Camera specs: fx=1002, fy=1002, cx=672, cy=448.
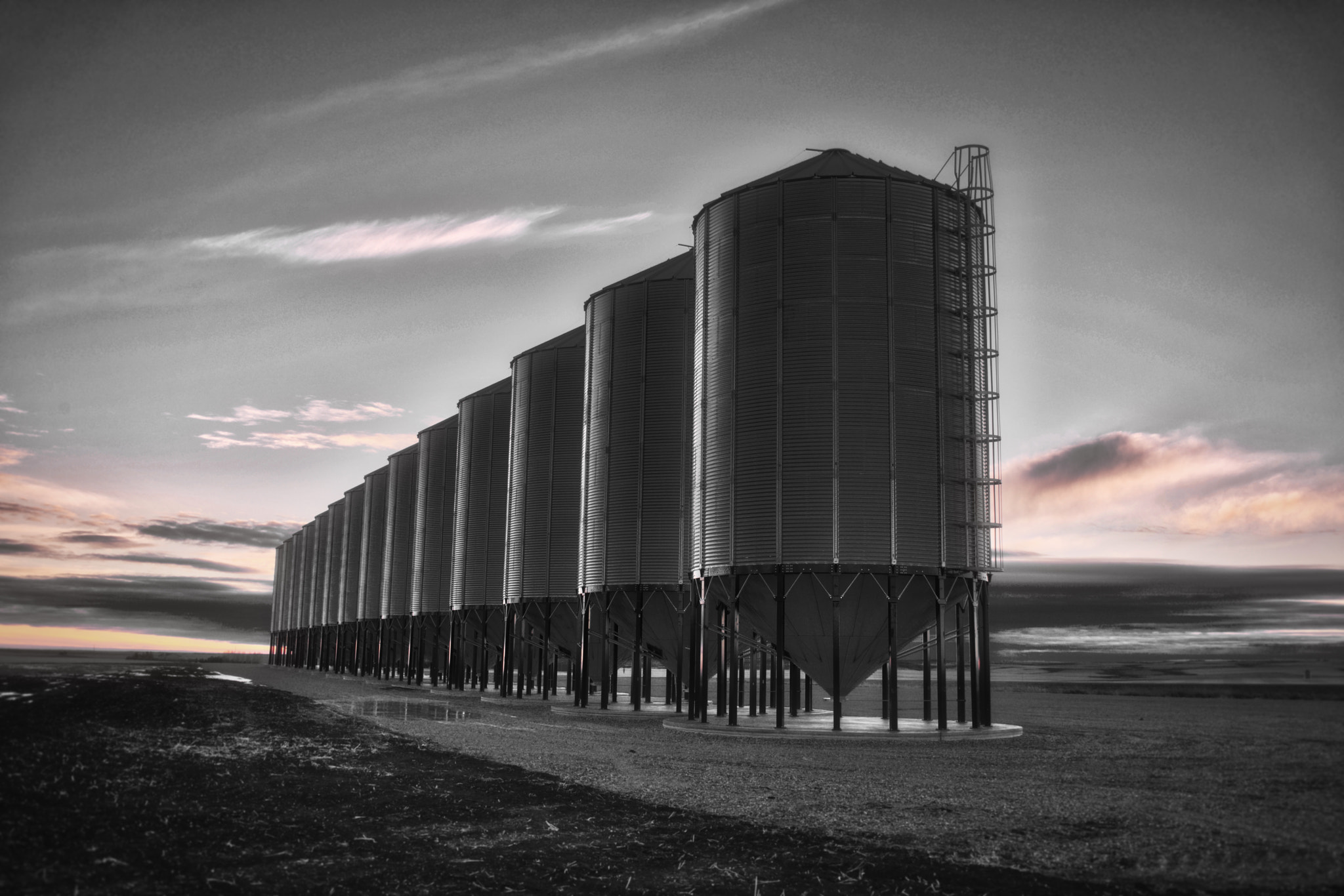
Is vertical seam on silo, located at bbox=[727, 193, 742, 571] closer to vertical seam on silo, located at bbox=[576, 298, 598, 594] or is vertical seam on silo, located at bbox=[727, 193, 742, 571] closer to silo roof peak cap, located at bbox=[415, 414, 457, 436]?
vertical seam on silo, located at bbox=[576, 298, 598, 594]

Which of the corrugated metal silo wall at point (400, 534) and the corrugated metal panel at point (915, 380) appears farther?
the corrugated metal silo wall at point (400, 534)

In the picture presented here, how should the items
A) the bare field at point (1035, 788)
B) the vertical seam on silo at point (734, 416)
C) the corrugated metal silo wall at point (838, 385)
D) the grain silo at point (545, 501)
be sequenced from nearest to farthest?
1. the bare field at point (1035, 788)
2. the corrugated metal silo wall at point (838, 385)
3. the vertical seam on silo at point (734, 416)
4. the grain silo at point (545, 501)

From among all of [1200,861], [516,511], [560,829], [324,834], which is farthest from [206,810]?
[516,511]

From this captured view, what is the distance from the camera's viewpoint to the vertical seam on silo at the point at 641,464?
3488cm

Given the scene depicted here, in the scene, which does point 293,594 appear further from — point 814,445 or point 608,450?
point 814,445

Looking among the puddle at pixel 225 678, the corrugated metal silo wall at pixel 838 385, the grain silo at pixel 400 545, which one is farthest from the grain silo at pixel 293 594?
the corrugated metal silo wall at pixel 838 385

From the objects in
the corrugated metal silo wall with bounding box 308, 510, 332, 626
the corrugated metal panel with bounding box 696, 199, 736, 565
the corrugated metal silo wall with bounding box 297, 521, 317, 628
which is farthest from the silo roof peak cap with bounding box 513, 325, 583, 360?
the corrugated metal silo wall with bounding box 297, 521, 317, 628

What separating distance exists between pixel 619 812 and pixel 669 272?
2680 cm

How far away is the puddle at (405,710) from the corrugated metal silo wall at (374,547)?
130 ft

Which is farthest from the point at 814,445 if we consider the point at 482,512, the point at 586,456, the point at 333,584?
the point at 333,584

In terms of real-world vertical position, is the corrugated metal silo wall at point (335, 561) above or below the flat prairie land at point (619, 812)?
above

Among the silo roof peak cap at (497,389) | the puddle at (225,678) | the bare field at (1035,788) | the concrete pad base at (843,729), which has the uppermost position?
the silo roof peak cap at (497,389)

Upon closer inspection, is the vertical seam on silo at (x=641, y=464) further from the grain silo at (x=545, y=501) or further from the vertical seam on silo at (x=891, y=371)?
the vertical seam on silo at (x=891, y=371)

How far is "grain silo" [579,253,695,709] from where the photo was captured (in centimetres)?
3494
